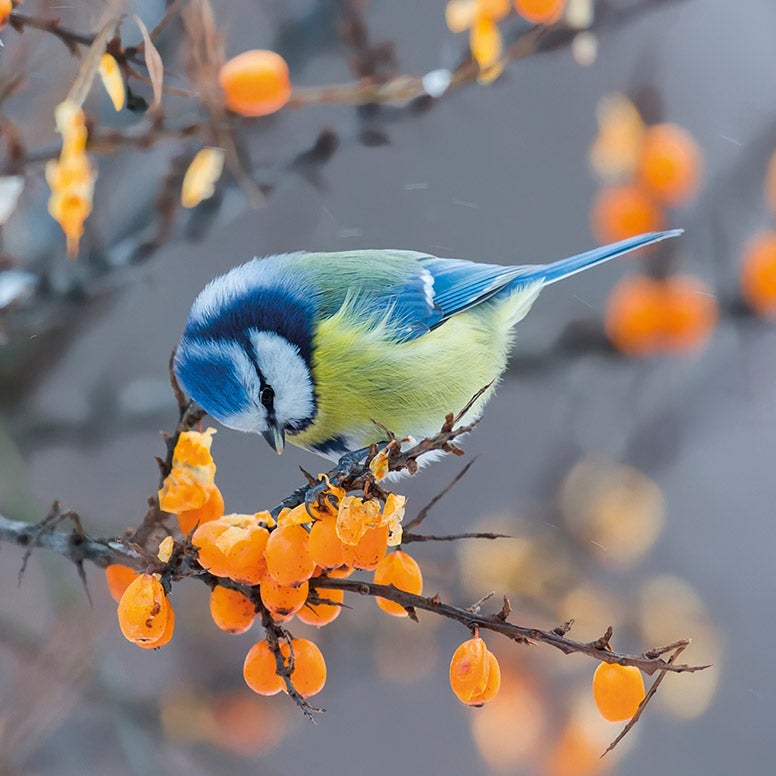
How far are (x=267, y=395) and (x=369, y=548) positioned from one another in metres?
0.25

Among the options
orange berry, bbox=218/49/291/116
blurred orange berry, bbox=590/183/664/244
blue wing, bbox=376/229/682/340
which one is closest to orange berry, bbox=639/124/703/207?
blurred orange berry, bbox=590/183/664/244

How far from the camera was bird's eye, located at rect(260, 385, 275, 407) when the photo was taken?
70cm

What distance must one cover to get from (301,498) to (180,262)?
0.43 m

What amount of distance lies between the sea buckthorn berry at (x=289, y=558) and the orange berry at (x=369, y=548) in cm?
2

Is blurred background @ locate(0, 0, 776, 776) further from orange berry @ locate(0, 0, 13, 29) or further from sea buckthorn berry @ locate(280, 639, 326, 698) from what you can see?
sea buckthorn berry @ locate(280, 639, 326, 698)

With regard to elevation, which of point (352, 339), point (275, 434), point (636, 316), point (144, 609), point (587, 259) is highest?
point (636, 316)

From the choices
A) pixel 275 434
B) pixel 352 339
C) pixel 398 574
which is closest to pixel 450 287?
pixel 352 339

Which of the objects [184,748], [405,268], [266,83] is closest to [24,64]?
[266,83]

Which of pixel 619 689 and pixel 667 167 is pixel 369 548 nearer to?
pixel 619 689

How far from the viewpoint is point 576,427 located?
128 centimetres

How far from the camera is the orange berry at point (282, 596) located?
1.61 feet

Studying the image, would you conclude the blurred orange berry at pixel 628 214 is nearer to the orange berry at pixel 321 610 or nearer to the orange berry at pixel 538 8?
the orange berry at pixel 538 8

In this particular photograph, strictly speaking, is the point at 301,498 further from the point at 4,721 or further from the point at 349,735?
the point at 349,735

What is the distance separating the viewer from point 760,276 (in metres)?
1.03
